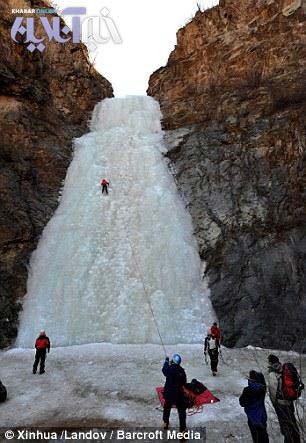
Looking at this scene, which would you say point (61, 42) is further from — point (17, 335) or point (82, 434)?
point (82, 434)

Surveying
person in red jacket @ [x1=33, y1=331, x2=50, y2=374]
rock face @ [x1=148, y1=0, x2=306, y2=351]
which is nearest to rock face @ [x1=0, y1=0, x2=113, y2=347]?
person in red jacket @ [x1=33, y1=331, x2=50, y2=374]

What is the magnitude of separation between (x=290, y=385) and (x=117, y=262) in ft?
35.6

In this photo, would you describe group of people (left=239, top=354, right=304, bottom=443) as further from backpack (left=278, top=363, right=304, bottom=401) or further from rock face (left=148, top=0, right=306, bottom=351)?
rock face (left=148, top=0, right=306, bottom=351)

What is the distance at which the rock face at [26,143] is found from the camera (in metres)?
15.2

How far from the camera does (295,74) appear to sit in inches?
741

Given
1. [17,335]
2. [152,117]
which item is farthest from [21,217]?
[152,117]

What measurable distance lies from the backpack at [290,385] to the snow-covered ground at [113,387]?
457mm

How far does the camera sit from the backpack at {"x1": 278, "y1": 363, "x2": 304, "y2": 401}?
5.48m

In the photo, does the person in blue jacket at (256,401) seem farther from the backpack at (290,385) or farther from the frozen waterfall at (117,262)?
the frozen waterfall at (117,262)

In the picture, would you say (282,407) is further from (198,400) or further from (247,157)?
(247,157)

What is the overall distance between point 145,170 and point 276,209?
295 inches

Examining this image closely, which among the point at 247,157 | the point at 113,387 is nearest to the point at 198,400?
the point at 113,387

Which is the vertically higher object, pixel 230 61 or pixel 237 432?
pixel 230 61

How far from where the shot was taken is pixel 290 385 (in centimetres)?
550
